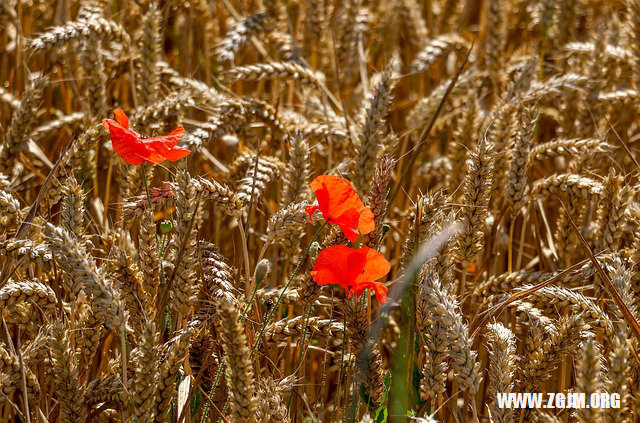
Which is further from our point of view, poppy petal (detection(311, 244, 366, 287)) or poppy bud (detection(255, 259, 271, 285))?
poppy bud (detection(255, 259, 271, 285))

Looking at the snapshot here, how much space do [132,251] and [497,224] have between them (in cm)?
96

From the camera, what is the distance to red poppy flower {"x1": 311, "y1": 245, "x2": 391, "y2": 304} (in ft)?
4.64

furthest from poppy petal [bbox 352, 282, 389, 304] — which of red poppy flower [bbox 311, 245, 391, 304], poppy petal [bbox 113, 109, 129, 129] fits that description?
poppy petal [bbox 113, 109, 129, 129]

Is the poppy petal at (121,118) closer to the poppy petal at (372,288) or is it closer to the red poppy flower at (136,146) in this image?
the red poppy flower at (136,146)

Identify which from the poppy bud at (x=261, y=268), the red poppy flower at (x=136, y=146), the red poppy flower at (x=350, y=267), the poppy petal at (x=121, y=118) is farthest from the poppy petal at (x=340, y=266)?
the poppy petal at (x=121, y=118)

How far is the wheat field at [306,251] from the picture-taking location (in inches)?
56.0

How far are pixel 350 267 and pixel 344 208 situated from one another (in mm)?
114

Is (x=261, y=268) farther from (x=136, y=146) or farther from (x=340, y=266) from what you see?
(x=136, y=146)

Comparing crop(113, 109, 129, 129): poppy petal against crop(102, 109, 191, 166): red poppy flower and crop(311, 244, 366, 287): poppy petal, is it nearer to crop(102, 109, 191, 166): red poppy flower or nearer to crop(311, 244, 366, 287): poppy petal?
crop(102, 109, 191, 166): red poppy flower

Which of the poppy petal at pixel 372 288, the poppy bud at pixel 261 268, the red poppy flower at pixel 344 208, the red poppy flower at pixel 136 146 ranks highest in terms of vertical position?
the red poppy flower at pixel 136 146

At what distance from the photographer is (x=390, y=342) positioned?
2125mm

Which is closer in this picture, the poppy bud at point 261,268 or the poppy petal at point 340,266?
the poppy petal at point 340,266

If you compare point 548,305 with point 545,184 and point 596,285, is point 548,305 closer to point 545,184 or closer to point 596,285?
point 596,285

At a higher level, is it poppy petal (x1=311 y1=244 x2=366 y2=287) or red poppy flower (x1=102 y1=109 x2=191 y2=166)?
red poppy flower (x1=102 y1=109 x2=191 y2=166)
